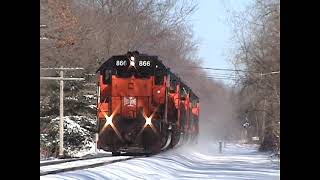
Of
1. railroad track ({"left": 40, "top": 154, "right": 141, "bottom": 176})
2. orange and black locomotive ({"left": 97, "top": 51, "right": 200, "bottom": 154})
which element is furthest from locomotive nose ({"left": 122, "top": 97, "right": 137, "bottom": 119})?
railroad track ({"left": 40, "top": 154, "right": 141, "bottom": 176})

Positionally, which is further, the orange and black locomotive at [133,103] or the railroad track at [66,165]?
the orange and black locomotive at [133,103]

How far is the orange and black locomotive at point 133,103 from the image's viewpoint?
21156 millimetres

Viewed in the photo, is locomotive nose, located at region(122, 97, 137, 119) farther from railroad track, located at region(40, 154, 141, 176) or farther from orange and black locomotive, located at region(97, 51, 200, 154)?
railroad track, located at region(40, 154, 141, 176)

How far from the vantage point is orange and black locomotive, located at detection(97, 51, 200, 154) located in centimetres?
2116

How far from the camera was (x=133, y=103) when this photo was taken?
2164 cm

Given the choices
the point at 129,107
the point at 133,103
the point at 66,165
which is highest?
the point at 133,103

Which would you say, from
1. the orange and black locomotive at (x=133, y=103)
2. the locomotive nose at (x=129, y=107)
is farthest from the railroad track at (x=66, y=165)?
the locomotive nose at (x=129, y=107)

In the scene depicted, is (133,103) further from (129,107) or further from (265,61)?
(265,61)

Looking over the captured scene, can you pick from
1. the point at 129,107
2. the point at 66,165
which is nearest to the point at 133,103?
the point at 129,107

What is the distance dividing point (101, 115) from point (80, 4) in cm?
2334

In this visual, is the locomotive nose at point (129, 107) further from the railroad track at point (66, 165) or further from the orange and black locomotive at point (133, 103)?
the railroad track at point (66, 165)

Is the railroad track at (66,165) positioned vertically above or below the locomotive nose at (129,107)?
below
